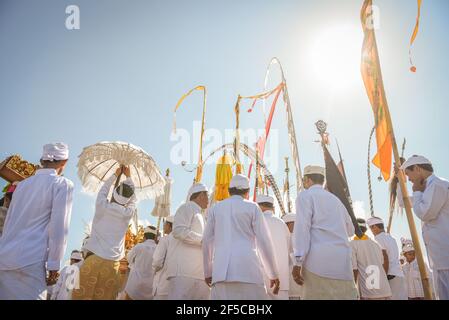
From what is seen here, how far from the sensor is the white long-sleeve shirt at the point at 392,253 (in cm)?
713

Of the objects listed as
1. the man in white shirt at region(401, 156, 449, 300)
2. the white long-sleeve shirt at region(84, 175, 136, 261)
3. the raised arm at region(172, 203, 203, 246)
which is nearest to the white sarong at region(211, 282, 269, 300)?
the raised arm at region(172, 203, 203, 246)

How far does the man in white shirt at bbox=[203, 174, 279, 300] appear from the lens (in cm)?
451

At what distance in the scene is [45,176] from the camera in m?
4.46

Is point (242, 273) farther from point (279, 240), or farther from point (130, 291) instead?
point (130, 291)

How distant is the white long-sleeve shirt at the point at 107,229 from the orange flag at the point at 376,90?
14.5 feet

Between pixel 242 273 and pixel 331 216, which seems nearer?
pixel 242 273

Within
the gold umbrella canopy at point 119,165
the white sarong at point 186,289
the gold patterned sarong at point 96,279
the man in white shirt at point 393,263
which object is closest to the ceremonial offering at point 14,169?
the gold umbrella canopy at point 119,165

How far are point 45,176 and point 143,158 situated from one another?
225 cm

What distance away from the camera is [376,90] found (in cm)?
687

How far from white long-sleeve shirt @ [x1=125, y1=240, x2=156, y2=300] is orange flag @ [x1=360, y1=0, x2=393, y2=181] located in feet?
16.0

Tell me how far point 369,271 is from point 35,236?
5.17 meters

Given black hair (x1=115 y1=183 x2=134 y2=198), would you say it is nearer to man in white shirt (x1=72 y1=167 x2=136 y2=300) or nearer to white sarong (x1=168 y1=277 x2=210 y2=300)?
man in white shirt (x1=72 y1=167 x2=136 y2=300)
